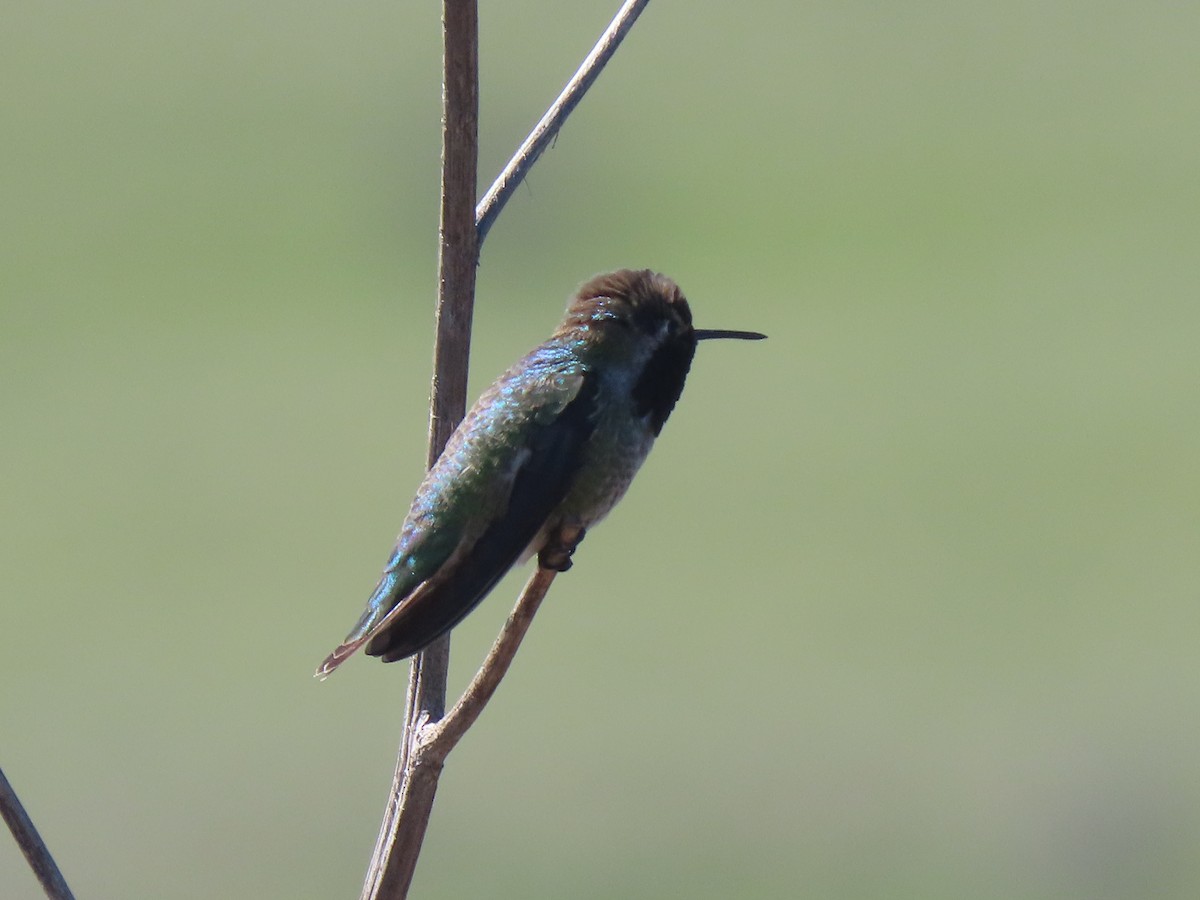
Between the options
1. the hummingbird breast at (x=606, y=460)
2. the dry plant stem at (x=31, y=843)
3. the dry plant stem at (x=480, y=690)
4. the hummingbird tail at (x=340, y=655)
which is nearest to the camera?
the dry plant stem at (x=31, y=843)

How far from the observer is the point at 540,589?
174 cm

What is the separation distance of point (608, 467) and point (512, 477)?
192 mm

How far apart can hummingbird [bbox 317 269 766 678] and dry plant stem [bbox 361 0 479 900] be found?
61 millimetres

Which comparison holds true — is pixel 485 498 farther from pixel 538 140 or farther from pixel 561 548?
pixel 538 140

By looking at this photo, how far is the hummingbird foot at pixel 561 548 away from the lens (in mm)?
1906

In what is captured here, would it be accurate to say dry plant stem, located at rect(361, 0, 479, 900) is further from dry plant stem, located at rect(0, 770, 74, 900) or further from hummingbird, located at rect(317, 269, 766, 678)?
dry plant stem, located at rect(0, 770, 74, 900)

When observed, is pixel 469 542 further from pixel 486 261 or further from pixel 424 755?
pixel 486 261

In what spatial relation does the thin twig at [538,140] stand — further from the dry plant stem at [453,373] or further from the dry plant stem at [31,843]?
the dry plant stem at [31,843]

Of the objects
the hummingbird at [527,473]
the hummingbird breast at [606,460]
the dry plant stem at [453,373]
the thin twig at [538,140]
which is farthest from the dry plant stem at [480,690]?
the thin twig at [538,140]

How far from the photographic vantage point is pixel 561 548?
1986 mm

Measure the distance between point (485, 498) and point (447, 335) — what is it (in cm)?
23

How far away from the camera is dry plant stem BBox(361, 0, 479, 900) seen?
64.5 inches

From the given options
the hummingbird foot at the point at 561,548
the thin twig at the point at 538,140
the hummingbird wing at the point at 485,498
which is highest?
the thin twig at the point at 538,140

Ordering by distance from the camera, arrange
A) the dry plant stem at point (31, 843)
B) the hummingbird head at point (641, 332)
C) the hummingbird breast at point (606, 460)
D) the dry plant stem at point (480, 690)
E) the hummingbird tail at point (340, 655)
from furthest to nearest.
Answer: the hummingbird head at point (641, 332), the hummingbird breast at point (606, 460), the hummingbird tail at point (340, 655), the dry plant stem at point (480, 690), the dry plant stem at point (31, 843)
